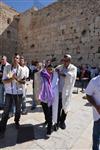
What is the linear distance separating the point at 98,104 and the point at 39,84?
205cm

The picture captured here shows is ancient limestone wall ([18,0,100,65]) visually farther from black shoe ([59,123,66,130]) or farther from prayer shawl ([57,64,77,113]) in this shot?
black shoe ([59,123,66,130])

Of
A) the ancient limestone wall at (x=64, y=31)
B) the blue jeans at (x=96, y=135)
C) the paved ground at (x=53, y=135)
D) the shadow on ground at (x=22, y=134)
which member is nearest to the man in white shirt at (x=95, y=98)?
the blue jeans at (x=96, y=135)

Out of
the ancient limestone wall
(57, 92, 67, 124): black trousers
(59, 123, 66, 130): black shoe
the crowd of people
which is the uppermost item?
the ancient limestone wall

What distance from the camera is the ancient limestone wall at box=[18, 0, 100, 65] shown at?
1344 cm

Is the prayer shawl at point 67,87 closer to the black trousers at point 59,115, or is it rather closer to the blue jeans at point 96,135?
the black trousers at point 59,115

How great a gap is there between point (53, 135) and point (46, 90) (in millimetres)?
909

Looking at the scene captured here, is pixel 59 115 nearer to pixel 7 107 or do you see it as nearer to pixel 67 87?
pixel 67 87

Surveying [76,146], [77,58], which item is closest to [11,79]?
[76,146]

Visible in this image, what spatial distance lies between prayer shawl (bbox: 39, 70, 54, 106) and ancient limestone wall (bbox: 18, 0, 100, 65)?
8780 millimetres

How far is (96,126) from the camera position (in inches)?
114

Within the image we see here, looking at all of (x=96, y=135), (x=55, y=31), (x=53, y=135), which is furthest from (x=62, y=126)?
(x=55, y=31)

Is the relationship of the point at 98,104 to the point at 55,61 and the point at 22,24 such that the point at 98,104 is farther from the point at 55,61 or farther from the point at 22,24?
the point at 22,24

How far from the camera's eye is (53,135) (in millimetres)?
4289

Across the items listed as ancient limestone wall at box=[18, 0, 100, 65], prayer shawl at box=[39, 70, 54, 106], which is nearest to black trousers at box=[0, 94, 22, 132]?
prayer shawl at box=[39, 70, 54, 106]
